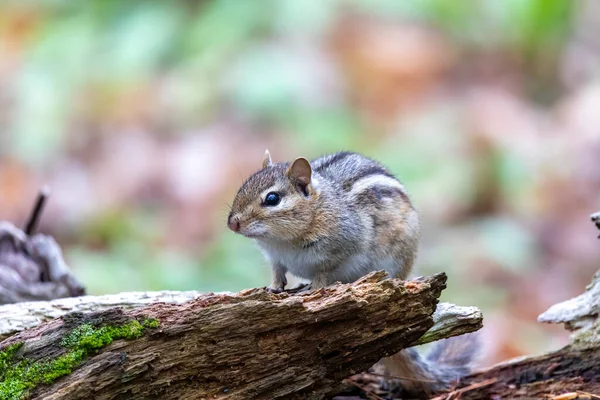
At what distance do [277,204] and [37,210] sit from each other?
1935 millimetres

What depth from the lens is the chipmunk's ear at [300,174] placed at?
4.07 m

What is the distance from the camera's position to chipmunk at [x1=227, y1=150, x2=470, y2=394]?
3934 millimetres

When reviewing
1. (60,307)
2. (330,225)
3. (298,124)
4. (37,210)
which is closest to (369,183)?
(330,225)

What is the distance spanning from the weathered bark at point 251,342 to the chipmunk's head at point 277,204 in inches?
30.5

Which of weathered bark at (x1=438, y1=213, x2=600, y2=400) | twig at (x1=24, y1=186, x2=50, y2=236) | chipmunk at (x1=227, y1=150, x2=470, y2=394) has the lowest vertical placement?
weathered bark at (x1=438, y1=213, x2=600, y2=400)

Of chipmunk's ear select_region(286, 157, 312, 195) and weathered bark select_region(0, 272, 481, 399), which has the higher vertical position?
chipmunk's ear select_region(286, 157, 312, 195)

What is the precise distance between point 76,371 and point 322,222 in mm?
Result: 1634

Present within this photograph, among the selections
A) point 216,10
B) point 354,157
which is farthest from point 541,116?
point 354,157

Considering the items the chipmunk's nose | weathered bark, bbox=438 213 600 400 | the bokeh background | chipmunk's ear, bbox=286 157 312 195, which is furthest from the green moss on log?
the bokeh background

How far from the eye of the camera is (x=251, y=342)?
312 cm

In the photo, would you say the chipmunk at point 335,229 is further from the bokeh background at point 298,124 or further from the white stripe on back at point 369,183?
the bokeh background at point 298,124

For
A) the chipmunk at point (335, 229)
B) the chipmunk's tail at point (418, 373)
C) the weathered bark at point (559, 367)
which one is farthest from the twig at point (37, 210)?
the weathered bark at point (559, 367)

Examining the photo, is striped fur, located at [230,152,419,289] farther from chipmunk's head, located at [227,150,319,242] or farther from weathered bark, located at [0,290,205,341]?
weathered bark, located at [0,290,205,341]

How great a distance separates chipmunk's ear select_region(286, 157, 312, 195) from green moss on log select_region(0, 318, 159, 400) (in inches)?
52.8
